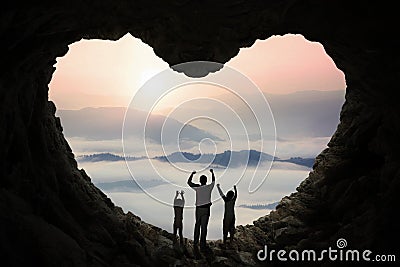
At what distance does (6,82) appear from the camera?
561 centimetres

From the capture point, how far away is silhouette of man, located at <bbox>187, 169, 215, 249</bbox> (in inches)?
322

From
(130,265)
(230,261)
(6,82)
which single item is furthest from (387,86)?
(6,82)

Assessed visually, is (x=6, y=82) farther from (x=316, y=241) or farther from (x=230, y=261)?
(x=316, y=241)

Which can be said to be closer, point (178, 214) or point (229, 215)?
point (178, 214)

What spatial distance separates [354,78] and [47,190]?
5838 mm

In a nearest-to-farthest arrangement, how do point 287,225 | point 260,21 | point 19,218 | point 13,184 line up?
point 19,218 < point 13,184 < point 260,21 < point 287,225

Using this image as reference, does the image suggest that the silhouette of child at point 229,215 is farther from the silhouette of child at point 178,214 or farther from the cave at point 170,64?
the silhouette of child at point 178,214

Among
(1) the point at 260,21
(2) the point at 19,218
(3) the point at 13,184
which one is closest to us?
(2) the point at 19,218
